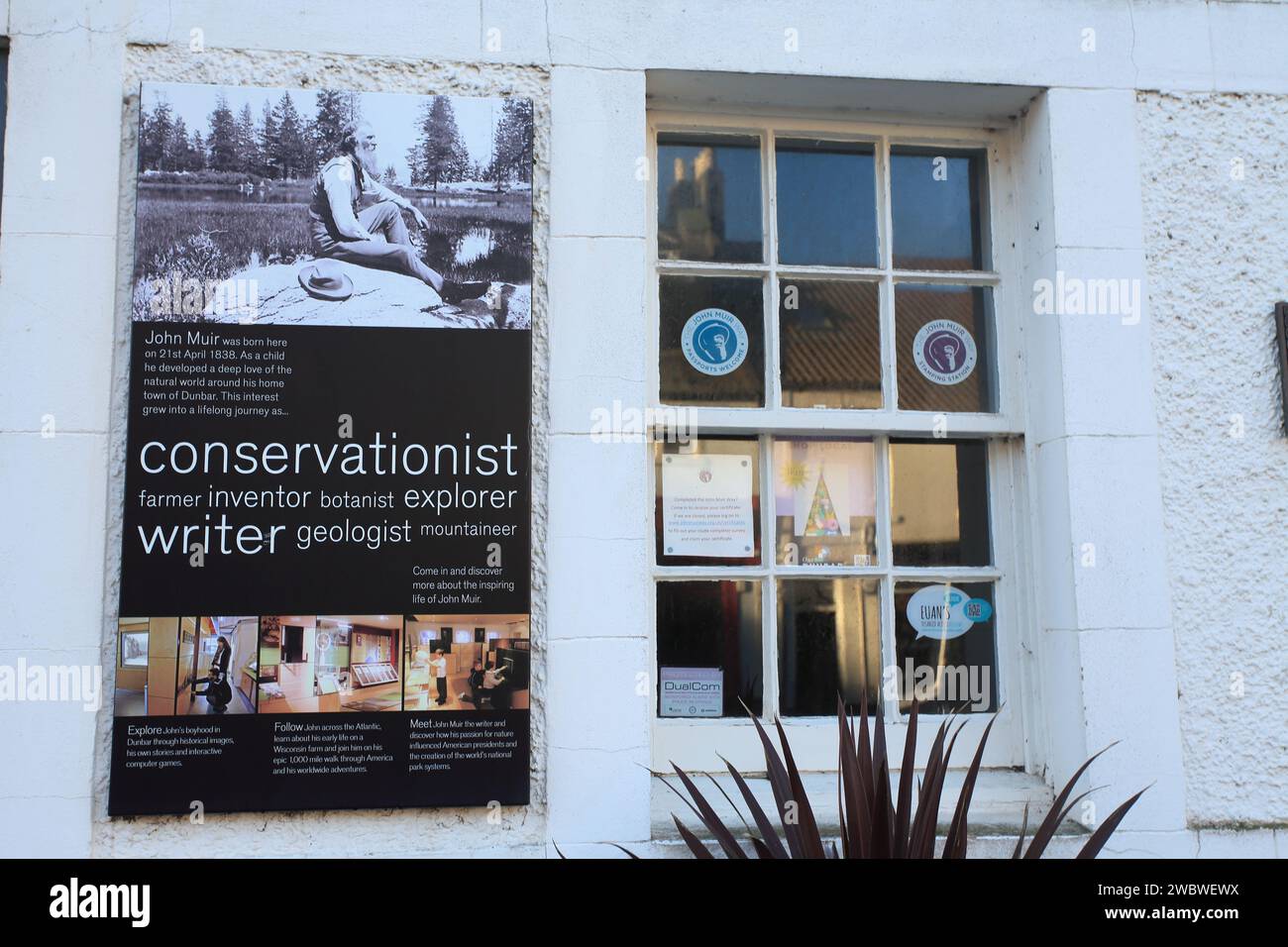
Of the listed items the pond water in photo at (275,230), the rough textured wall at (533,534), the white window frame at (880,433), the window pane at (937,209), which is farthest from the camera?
the window pane at (937,209)

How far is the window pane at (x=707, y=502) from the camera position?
3.15 m

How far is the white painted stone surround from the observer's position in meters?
2.76

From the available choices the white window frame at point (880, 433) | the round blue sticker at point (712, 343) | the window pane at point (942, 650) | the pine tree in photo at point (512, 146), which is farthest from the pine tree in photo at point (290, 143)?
the window pane at point (942, 650)

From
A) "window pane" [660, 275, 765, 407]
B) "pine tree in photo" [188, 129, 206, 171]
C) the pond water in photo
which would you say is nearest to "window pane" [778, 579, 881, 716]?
"window pane" [660, 275, 765, 407]

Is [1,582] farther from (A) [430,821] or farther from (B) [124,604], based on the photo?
(A) [430,821]

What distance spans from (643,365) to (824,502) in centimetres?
78

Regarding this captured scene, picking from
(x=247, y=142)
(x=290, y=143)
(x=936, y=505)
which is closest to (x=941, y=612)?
(x=936, y=505)

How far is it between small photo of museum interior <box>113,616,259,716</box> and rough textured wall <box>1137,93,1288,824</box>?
2.82m

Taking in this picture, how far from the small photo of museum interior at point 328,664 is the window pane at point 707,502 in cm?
91

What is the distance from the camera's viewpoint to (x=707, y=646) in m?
3.13

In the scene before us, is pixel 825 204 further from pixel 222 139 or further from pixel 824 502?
pixel 222 139

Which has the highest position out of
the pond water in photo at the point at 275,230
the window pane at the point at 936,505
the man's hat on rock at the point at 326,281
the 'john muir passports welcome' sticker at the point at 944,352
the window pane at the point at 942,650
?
the pond water in photo at the point at 275,230

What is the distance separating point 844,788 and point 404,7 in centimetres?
263

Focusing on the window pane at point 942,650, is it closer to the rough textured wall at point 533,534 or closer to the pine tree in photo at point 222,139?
the rough textured wall at point 533,534
